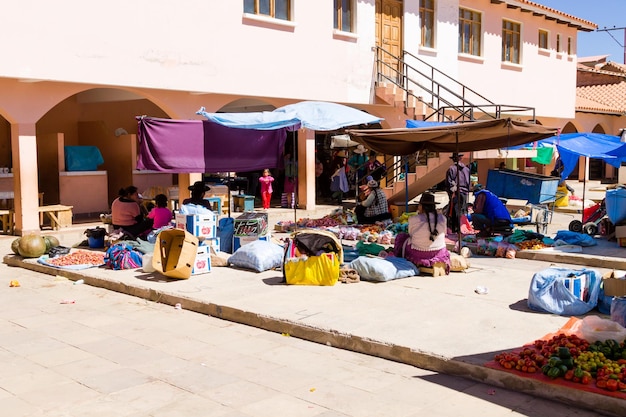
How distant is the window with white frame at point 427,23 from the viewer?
22.9m

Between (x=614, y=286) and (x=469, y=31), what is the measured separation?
61.0ft

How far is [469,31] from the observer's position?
25.0m

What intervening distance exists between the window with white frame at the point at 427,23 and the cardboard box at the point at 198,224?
13.6 m

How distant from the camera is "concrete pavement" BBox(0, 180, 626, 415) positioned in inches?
253

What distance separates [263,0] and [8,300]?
10.6m

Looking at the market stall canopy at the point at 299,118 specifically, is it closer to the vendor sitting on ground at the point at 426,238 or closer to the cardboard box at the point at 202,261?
the cardboard box at the point at 202,261

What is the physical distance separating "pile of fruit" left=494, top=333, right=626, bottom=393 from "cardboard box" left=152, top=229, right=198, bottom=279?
526cm

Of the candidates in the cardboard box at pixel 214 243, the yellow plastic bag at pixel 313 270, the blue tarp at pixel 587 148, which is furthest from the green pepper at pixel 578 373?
the blue tarp at pixel 587 148

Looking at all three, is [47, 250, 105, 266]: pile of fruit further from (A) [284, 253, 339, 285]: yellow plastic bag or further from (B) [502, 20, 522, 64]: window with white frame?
(B) [502, 20, 522, 64]: window with white frame

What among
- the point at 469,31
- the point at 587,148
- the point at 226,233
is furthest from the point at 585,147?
the point at 469,31

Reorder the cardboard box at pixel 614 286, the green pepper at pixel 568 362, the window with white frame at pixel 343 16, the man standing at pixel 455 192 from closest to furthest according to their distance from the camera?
the green pepper at pixel 568 362 → the cardboard box at pixel 614 286 → the man standing at pixel 455 192 → the window with white frame at pixel 343 16

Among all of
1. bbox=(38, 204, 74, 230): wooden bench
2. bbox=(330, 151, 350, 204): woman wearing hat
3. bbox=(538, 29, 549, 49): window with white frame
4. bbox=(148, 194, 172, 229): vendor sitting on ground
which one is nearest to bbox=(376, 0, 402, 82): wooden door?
bbox=(330, 151, 350, 204): woman wearing hat

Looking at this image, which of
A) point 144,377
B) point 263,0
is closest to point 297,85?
point 263,0

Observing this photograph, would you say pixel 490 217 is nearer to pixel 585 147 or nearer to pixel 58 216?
pixel 585 147
